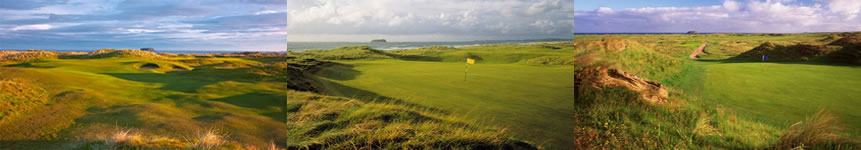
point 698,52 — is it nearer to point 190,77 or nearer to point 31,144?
point 31,144

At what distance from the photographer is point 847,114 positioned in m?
9.38

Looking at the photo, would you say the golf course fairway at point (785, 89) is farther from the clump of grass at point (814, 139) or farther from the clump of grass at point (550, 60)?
the clump of grass at point (550, 60)

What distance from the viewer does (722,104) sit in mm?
10352

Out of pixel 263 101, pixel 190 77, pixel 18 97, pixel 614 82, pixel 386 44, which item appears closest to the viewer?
pixel 386 44

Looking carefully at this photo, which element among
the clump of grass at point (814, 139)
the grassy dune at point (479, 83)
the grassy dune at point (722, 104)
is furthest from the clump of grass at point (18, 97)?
the clump of grass at point (814, 139)

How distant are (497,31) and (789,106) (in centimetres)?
786

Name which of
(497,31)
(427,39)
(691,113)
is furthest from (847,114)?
(427,39)

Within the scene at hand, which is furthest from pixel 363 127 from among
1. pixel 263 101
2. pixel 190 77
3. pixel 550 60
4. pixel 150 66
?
pixel 150 66

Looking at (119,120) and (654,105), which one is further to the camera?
(119,120)

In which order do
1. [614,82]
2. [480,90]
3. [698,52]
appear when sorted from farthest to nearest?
1. [698,52]
2. [614,82]
3. [480,90]

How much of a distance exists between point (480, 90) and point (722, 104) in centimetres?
747

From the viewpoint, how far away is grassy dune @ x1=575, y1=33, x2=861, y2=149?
7.10 m

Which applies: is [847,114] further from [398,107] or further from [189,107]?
[189,107]

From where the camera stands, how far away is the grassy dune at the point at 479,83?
5.39 meters
